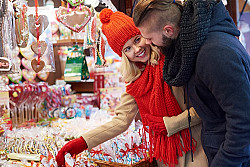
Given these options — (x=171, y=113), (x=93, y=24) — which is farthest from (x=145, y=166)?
(x=93, y=24)

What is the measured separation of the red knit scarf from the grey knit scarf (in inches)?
11.1

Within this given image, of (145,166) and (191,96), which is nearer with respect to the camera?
(191,96)

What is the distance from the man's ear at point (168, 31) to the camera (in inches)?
48.4

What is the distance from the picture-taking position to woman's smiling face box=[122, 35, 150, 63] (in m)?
1.60

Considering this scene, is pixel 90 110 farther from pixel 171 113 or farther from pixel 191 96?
pixel 191 96

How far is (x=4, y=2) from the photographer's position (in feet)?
4.88

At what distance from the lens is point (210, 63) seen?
110 cm

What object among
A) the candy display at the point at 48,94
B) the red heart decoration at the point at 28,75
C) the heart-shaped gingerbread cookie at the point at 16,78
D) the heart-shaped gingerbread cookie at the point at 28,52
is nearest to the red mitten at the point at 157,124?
the candy display at the point at 48,94

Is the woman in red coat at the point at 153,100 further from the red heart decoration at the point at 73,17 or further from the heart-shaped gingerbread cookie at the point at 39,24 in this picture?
the heart-shaped gingerbread cookie at the point at 39,24

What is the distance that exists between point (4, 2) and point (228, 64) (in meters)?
1.11

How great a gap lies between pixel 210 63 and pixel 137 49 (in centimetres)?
57

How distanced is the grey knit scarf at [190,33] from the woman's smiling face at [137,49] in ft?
1.11

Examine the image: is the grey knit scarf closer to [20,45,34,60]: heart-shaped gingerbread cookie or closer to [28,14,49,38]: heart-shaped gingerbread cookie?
[28,14,49,38]: heart-shaped gingerbread cookie

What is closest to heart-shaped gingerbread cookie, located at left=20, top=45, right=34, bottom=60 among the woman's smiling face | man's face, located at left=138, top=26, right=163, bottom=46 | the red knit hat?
the red knit hat
